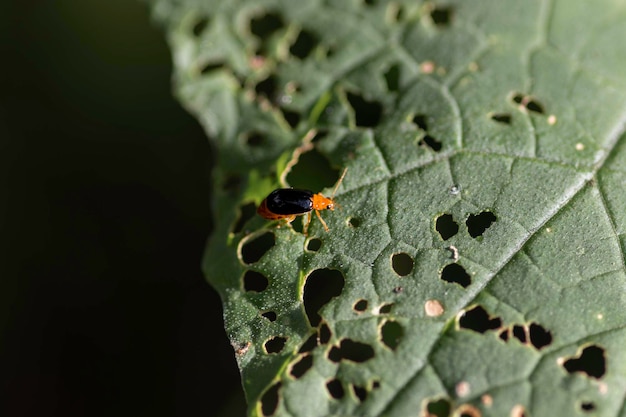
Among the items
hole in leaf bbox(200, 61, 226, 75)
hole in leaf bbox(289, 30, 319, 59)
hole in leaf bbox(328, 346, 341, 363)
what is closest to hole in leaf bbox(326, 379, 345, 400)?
hole in leaf bbox(328, 346, 341, 363)

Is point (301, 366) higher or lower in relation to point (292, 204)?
lower

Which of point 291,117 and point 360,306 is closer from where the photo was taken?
point 360,306

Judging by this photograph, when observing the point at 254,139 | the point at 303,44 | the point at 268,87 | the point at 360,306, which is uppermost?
the point at 303,44

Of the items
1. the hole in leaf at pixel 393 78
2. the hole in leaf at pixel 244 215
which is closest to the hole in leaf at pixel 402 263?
the hole in leaf at pixel 244 215

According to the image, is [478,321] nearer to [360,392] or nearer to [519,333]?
[519,333]

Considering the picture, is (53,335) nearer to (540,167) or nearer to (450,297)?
(450,297)

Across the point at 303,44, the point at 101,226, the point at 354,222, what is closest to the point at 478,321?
the point at 354,222

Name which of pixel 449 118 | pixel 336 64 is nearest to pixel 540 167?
pixel 449 118
